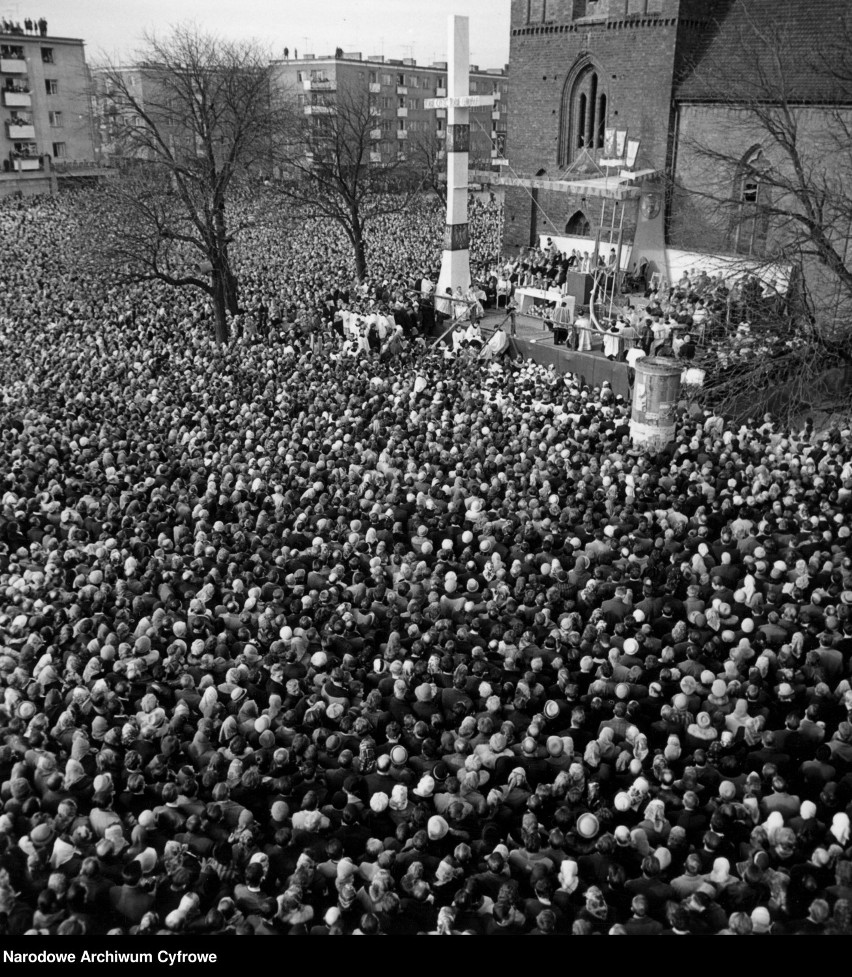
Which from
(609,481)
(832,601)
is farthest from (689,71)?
(832,601)

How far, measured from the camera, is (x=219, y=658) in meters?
8.44

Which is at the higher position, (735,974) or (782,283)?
(782,283)

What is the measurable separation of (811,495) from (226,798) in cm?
837

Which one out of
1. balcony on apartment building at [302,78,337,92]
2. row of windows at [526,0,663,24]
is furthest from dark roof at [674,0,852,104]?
balcony on apartment building at [302,78,337,92]

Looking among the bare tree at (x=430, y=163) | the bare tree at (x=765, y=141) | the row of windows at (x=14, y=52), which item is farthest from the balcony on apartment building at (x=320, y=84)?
the bare tree at (x=765, y=141)

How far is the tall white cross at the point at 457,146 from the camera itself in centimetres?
2311

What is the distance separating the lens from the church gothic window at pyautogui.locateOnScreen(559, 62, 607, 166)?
2811 centimetres

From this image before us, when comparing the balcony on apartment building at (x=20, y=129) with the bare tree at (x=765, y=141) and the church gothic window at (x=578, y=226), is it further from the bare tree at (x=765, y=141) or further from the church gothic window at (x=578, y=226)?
the bare tree at (x=765, y=141)

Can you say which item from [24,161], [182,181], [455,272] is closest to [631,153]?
[455,272]

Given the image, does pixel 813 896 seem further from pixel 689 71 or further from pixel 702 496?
pixel 689 71

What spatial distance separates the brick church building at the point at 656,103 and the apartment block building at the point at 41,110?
35.9 m

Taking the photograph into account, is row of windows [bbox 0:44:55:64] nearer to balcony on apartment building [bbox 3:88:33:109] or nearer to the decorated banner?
balcony on apartment building [bbox 3:88:33:109]

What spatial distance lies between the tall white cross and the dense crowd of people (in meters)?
10.9

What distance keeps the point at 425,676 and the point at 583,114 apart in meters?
26.1
